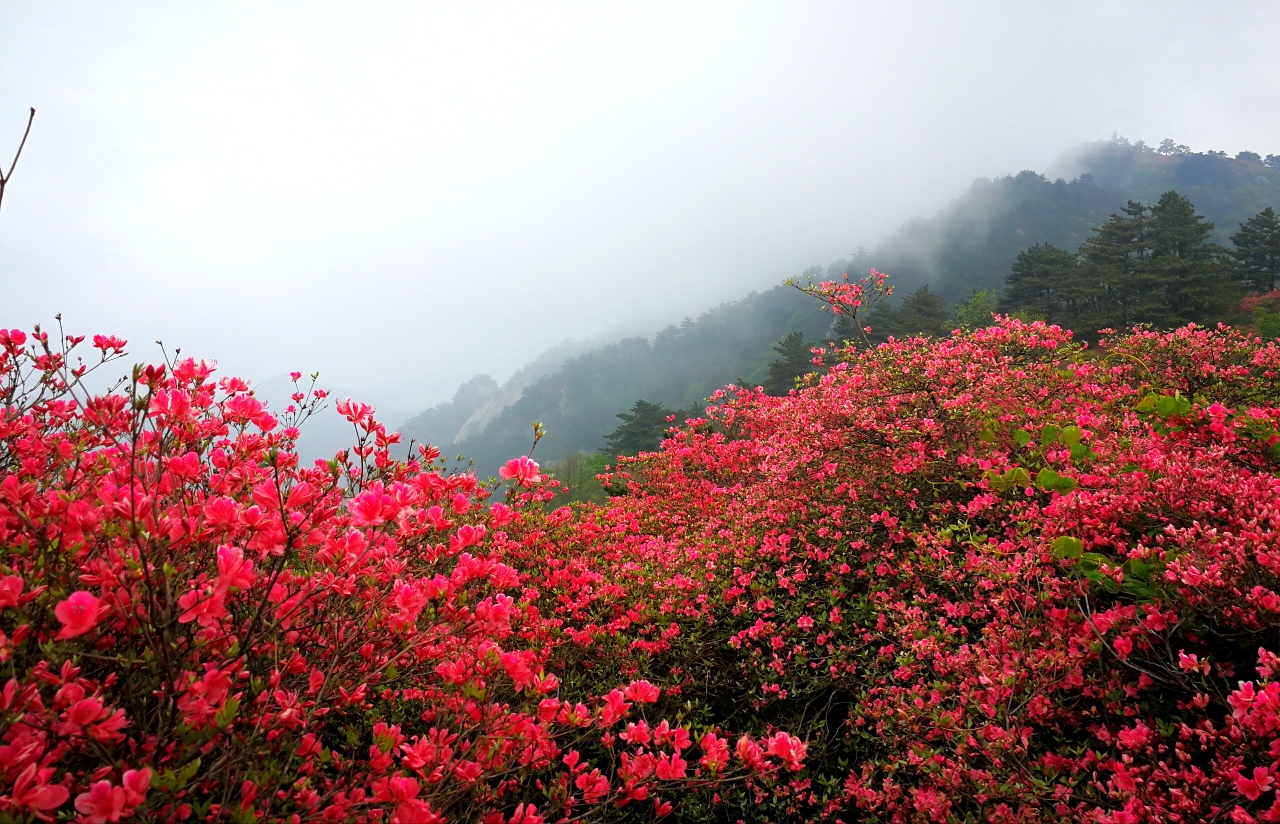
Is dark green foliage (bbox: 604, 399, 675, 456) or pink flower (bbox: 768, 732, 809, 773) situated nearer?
pink flower (bbox: 768, 732, 809, 773)

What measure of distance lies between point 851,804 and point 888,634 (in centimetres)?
113

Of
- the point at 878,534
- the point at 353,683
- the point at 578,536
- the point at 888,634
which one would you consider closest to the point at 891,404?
the point at 878,534

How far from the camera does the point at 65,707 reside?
1280mm

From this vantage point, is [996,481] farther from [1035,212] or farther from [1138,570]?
[1035,212]

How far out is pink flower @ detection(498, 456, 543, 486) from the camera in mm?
2377

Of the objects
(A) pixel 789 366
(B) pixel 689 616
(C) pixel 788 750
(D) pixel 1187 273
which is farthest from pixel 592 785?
(D) pixel 1187 273

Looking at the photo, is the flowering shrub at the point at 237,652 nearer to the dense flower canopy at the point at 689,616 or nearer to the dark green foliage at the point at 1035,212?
the dense flower canopy at the point at 689,616

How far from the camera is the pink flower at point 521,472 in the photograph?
2.38 m

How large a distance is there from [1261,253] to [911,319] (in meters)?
18.8

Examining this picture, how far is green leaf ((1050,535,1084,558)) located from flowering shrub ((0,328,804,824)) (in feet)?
6.53

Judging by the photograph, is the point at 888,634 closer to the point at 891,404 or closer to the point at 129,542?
the point at 891,404

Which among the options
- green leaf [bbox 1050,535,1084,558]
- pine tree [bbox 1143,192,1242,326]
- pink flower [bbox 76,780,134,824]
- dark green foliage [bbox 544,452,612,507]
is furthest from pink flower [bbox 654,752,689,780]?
pine tree [bbox 1143,192,1242,326]

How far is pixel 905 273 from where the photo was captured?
69.9 m

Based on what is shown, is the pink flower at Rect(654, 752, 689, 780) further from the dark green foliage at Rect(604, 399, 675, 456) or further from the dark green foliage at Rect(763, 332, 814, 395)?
the dark green foliage at Rect(763, 332, 814, 395)
